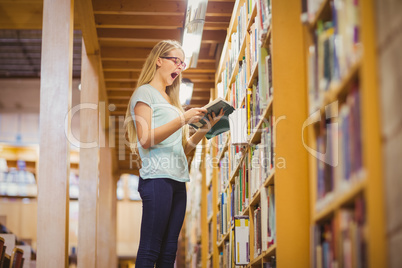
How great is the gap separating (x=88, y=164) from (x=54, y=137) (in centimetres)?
245

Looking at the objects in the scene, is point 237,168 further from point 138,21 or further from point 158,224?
point 138,21

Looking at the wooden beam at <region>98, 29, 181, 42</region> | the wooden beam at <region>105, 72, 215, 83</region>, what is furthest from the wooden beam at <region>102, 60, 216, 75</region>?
the wooden beam at <region>98, 29, 181, 42</region>

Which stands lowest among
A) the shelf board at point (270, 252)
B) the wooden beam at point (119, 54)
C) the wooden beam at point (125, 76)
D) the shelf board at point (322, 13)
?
the shelf board at point (270, 252)

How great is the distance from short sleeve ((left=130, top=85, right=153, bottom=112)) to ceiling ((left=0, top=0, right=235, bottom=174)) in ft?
6.01

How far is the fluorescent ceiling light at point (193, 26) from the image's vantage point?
429 cm

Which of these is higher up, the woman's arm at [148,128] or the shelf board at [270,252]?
the woman's arm at [148,128]

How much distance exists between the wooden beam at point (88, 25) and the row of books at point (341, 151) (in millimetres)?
3321

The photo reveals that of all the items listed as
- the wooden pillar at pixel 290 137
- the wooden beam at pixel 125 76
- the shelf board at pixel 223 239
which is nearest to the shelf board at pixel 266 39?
the wooden pillar at pixel 290 137

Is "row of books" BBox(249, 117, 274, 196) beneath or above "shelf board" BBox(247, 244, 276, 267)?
above

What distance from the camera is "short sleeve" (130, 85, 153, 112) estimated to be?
304cm

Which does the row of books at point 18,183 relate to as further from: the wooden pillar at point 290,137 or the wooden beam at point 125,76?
the wooden pillar at point 290,137

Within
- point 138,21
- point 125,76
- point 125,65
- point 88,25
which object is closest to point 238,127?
point 88,25

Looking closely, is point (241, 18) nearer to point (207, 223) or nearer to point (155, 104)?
point (155, 104)

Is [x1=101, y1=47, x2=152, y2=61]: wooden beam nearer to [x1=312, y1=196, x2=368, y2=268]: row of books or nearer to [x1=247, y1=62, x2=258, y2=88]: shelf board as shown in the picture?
[x1=247, y1=62, x2=258, y2=88]: shelf board
